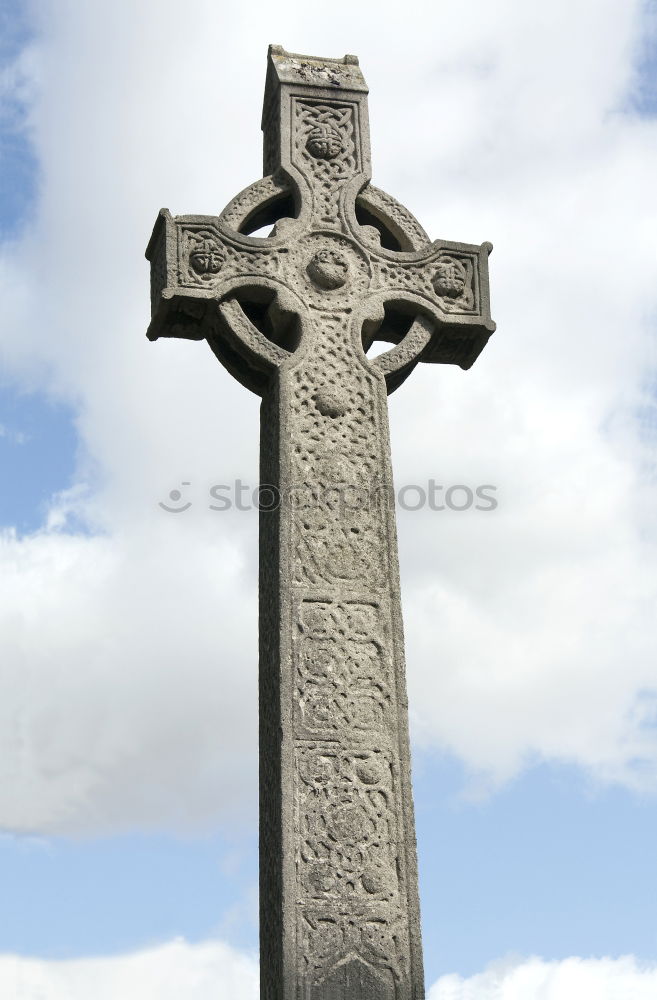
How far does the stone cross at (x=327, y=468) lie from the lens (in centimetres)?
598

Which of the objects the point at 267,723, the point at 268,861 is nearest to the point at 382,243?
the point at 267,723

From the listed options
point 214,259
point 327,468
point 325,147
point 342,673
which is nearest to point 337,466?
point 327,468

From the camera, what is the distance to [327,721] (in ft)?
20.5

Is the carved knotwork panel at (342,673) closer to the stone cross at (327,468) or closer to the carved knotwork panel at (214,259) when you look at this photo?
the stone cross at (327,468)

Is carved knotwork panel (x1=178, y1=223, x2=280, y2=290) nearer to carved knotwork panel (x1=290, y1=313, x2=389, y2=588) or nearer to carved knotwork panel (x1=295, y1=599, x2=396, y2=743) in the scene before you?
carved knotwork panel (x1=290, y1=313, x2=389, y2=588)

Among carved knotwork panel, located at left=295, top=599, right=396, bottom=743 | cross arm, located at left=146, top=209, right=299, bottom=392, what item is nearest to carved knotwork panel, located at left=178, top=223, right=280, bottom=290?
cross arm, located at left=146, top=209, right=299, bottom=392

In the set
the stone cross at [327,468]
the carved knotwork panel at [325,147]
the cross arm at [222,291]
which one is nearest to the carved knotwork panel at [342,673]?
the stone cross at [327,468]

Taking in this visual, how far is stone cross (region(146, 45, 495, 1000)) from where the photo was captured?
19.6ft

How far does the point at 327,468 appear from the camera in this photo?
269 inches

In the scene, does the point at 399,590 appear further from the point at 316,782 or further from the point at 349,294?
the point at 349,294

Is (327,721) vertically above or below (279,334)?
below

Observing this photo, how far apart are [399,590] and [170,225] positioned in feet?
7.44

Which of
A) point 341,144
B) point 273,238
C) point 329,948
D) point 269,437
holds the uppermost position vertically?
point 341,144

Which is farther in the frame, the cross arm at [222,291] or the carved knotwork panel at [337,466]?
the cross arm at [222,291]
